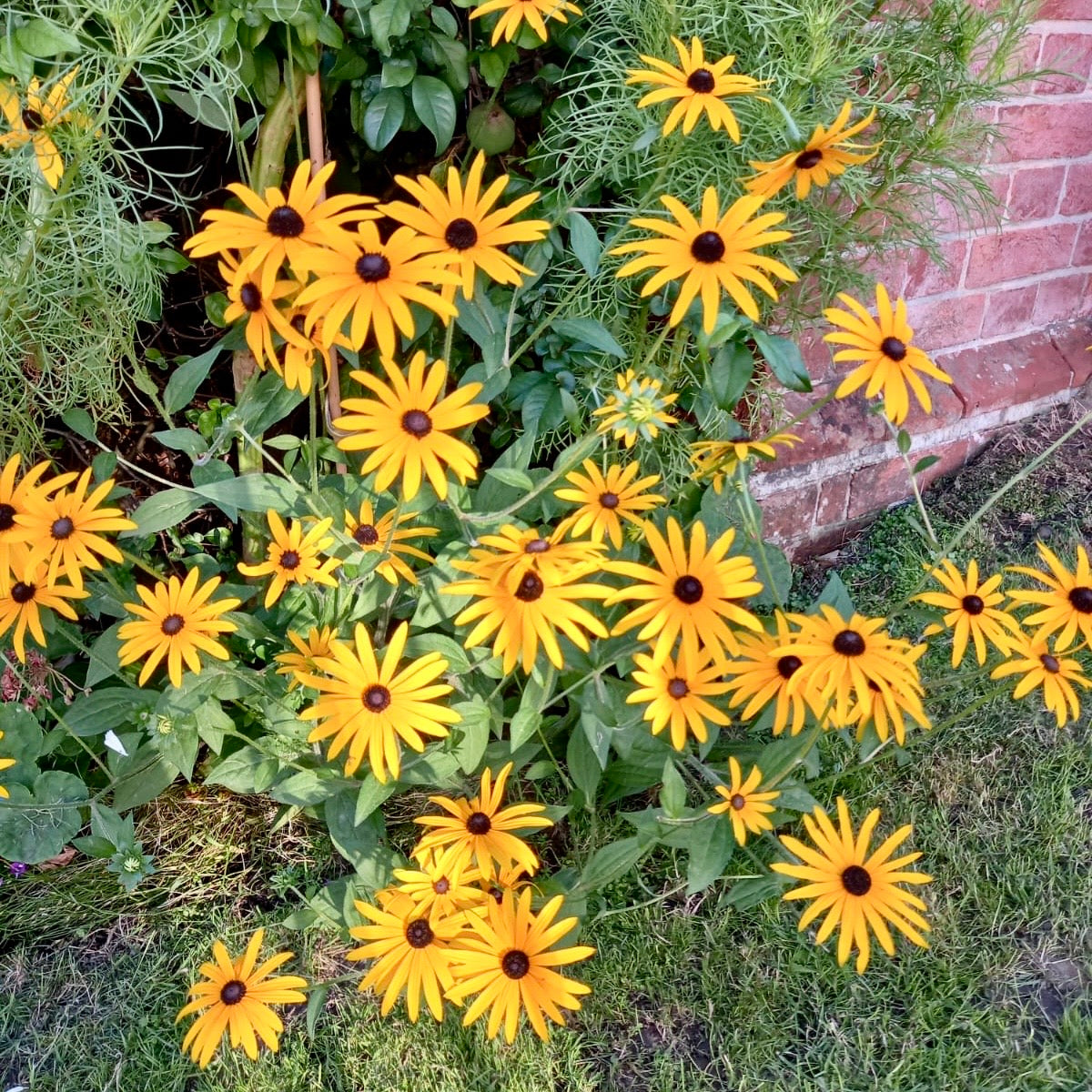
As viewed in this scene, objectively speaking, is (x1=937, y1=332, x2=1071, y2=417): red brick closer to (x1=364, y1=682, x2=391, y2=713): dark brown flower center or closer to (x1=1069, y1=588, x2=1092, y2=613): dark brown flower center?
(x1=1069, y1=588, x2=1092, y2=613): dark brown flower center

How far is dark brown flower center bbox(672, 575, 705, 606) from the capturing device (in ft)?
3.22

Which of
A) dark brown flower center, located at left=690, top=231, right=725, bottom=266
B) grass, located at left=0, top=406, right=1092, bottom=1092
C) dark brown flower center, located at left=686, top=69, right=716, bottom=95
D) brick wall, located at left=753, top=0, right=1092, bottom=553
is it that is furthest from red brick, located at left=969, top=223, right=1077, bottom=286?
dark brown flower center, located at left=690, top=231, right=725, bottom=266

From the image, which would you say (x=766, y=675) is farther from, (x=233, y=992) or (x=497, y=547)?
(x=233, y=992)

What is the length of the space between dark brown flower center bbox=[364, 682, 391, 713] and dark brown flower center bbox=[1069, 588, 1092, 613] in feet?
A: 2.59

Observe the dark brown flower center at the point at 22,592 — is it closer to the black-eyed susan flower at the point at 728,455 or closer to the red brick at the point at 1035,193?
the black-eyed susan flower at the point at 728,455

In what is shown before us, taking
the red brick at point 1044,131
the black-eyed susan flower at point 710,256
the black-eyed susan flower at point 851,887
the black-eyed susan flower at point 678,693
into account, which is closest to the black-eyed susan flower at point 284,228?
the black-eyed susan flower at point 710,256

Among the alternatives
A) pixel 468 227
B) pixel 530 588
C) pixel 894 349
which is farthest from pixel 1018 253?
pixel 530 588

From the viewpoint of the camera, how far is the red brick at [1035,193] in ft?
6.33

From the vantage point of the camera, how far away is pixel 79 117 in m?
1.17

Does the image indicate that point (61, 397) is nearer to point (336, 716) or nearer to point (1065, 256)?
point (336, 716)

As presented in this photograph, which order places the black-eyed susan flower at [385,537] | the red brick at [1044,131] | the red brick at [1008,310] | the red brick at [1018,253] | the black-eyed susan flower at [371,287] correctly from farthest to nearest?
1. the red brick at [1008,310]
2. the red brick at [1018,253]
3. the red brick at [1044,131]
4. the black-eyed susan flower at [385,537]
5. the black-eyed susan flower at [371,287]

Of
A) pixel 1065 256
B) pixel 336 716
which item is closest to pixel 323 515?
pixel 336 716

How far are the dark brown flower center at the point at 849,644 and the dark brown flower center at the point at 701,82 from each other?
2.05 feet

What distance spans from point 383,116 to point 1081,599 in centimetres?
111
